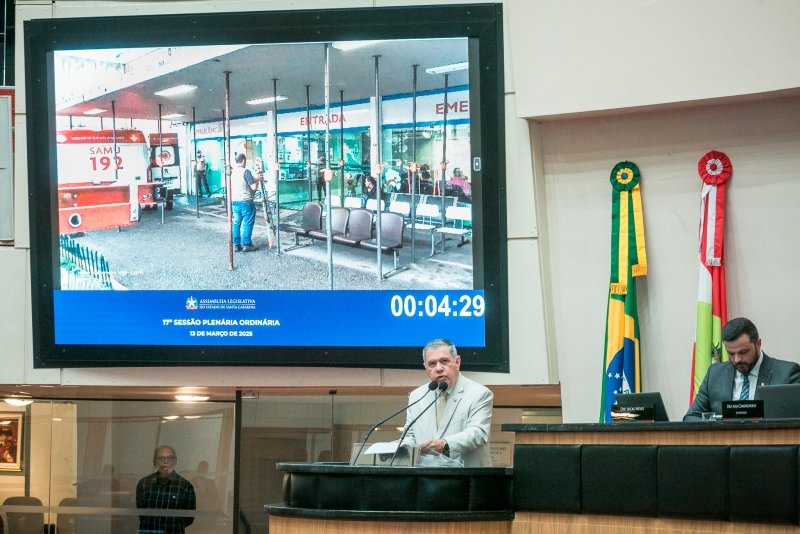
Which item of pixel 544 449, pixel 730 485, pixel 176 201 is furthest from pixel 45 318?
pixel 730 485

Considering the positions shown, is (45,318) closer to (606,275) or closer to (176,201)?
(176,201)

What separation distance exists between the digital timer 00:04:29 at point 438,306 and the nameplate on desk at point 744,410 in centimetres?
270

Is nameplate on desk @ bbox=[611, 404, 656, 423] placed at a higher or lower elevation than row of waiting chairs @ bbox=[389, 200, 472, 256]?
lower

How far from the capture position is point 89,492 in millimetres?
8211

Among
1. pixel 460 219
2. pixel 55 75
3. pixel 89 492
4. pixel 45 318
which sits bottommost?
pixel 89 492

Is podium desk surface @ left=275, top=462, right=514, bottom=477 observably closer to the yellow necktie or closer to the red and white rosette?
the yellow necktie

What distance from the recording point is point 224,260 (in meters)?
7.26

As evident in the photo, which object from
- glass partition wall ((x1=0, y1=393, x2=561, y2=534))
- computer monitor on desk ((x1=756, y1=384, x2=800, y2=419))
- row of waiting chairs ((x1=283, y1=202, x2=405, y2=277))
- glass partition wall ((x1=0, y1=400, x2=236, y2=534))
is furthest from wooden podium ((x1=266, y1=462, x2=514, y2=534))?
glass partition wall ((x1=0, y1=400, x2=236, y2=534))

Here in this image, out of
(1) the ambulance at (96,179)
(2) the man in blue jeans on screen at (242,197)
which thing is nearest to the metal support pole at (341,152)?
(2) the man in blue jeans on screen at (242,197)

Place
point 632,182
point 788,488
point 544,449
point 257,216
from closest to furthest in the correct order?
point 788,488 < point 544,449 < point 632,182 < point 257,216

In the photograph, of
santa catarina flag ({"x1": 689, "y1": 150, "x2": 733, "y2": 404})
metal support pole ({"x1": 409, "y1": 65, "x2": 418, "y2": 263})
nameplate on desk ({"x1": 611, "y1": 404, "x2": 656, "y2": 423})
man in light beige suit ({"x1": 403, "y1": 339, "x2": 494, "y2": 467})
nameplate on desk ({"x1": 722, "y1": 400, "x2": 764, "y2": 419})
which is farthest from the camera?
metal support pole ({"x1": 409, "y1": 65, "x2": 418, "y2": 263})

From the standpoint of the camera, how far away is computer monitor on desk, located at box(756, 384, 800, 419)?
4.28 metres

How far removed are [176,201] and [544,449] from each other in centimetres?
370

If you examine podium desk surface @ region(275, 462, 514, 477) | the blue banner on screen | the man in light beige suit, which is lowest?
podium desk surface @ region(275, 462, 514, 477)
